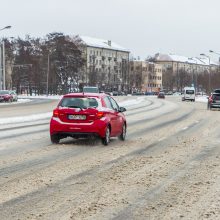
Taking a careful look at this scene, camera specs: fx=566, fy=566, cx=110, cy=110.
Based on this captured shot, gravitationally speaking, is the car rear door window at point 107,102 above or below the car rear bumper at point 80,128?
above

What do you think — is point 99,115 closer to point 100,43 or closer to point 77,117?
point 77,117

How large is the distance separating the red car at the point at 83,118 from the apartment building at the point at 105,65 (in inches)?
4570

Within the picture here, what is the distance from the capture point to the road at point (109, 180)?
24.0 feet

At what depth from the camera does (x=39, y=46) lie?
389 ft

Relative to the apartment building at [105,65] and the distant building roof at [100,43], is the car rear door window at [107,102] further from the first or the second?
the distant building roof at [100,43]

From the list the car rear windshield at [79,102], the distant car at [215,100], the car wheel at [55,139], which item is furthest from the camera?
the distant car at [215,100]

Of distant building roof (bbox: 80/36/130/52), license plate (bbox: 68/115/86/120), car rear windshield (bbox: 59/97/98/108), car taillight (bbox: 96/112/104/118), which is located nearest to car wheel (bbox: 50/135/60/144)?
license plate (bbox: 68/115/86/120)

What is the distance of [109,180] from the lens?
967 centimetres

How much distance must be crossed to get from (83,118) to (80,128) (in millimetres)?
298

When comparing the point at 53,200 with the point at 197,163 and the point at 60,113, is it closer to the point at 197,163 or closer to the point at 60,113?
the point at 197,163

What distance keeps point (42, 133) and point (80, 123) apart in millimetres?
4791

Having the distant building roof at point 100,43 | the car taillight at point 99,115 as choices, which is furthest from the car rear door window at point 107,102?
the distant building roof at point 100,43

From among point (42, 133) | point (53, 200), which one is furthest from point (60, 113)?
point (53, 200)

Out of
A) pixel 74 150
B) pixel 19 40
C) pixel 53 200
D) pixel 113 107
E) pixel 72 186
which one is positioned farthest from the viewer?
pixel 19 40
